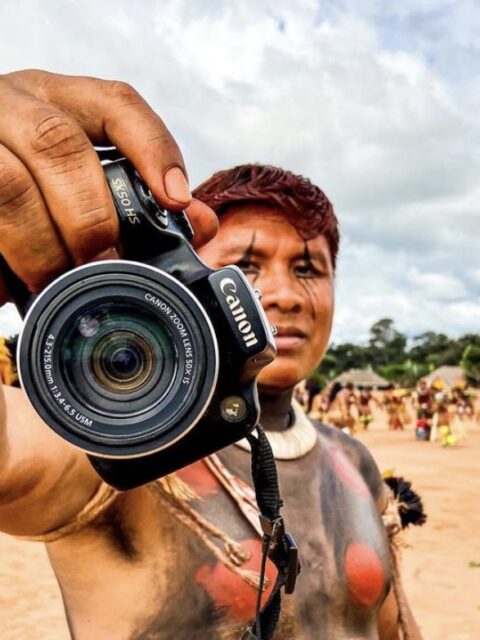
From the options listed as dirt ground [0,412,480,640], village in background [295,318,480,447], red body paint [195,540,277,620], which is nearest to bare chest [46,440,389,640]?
red body paint [195,540,277,620]

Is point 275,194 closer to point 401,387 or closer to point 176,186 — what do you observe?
point 176,186

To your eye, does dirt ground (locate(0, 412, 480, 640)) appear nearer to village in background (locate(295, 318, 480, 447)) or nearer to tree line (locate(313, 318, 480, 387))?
village in background (locate(295, 318, 480, 447))

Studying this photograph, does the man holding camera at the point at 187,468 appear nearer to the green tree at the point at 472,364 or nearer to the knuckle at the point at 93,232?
the knuckle at the point at 93,232

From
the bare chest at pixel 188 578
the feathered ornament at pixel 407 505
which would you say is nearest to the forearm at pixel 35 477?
the bare chest at pixel 188 578

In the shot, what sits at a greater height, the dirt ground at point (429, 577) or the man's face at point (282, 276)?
the man's face at point (282, 276)

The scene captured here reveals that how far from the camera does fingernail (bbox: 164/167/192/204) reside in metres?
1.25

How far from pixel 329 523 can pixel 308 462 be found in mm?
189

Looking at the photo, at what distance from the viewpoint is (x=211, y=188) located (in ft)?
6.99

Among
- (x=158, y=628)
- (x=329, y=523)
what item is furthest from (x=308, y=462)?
(x=158, y=628)

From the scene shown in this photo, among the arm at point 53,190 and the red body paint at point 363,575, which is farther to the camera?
the red body paint at point 363,575

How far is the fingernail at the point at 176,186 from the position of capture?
4.09 feet

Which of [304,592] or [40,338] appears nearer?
[40,338]

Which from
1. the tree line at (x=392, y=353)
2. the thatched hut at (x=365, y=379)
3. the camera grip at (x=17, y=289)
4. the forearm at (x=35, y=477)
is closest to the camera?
the camera grip at (x=17, y=289)

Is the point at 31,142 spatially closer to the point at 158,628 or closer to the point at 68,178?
the point at 68,178
